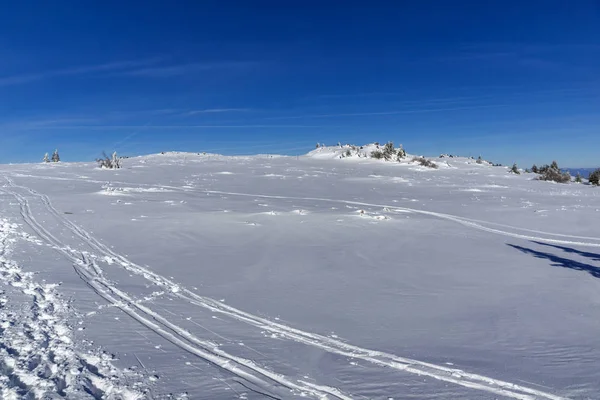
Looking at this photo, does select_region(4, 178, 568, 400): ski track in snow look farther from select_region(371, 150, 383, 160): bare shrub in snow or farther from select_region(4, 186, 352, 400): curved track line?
select_region(371, 150, 383, 160): bare shrub in snow

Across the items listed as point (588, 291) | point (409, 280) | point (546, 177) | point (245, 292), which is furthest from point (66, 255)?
point (546, 177)

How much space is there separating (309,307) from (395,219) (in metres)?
8.06

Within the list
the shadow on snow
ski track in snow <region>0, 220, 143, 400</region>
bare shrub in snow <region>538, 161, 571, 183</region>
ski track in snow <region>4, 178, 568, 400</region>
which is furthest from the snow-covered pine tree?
bare shrub in snow <region>538, 161, 571, 183</region>

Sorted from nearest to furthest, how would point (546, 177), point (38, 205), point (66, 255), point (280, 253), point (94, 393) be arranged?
point (94, 393)
point (66, 255)
point (280, 253)
point (38, 205)
point (546, 177)

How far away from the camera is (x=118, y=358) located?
4625 mm

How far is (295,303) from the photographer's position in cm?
691

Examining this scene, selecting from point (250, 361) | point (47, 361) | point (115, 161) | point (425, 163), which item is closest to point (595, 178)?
point (425, 163)

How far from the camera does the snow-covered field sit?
14.2 ft

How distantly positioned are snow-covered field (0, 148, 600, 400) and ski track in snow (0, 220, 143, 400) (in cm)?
2

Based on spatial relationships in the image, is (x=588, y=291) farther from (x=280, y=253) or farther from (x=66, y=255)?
(x=66, y=255)

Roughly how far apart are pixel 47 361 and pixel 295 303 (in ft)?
11.6

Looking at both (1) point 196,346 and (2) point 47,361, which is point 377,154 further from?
(2) point 47,361

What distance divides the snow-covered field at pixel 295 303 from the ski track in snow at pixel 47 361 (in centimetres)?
2

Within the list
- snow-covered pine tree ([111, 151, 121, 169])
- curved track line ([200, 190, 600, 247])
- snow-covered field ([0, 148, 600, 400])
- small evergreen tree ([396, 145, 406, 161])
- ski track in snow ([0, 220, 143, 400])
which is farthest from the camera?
small evergreen tree ([396, 145, 406, 161])
